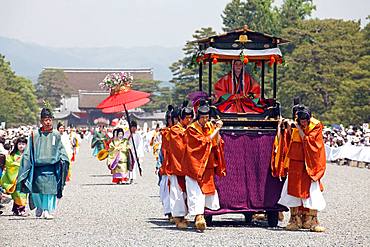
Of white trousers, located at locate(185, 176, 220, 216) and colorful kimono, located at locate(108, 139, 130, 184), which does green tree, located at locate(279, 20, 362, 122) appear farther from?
white trousers, located at locate(185, 176, 220, 216)

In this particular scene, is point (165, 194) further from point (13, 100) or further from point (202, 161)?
point (13, 100)

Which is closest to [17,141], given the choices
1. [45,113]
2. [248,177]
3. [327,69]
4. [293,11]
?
[45,113]

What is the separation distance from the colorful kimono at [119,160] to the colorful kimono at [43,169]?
8.22 meters

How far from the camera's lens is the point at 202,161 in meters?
11.5

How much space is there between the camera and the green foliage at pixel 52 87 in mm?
107669

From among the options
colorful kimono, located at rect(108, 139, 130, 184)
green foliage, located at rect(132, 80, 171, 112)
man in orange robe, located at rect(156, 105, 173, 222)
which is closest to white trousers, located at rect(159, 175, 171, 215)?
man in orange robe, located at rect(156, 105, 173, 222)

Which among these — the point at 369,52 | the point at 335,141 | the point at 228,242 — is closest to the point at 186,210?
the point at 228,242

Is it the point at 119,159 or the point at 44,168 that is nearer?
the point at 44,168

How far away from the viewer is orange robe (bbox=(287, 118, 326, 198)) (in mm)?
11555

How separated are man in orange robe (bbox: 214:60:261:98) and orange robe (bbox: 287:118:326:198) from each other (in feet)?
5.55

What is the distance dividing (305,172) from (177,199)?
174cm

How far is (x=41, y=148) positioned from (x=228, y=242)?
12.9 ft

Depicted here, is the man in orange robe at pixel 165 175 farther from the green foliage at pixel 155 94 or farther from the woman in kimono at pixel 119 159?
the green foliage at pixel 155 94

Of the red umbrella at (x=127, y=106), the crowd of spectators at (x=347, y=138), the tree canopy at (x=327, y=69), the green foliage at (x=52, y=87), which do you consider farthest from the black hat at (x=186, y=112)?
the green foliage at (x=52, y=87)
